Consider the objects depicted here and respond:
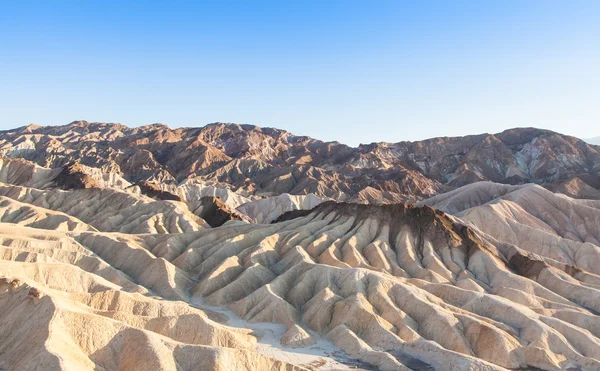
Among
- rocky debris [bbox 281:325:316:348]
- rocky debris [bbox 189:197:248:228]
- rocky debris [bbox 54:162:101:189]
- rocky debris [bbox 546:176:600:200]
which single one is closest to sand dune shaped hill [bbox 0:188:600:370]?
rocky debris [bbox 281:325:316:348]

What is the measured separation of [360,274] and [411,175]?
128952 mm

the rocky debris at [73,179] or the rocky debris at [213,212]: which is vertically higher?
the rocky debris at [73,179]

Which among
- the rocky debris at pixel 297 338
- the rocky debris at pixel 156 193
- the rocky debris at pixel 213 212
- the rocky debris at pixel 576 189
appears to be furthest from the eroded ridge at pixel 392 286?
the rocky debris at pixel 576 189

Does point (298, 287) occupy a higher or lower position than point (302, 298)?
higher

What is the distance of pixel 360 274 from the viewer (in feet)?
165

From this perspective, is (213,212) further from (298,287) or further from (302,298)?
(302,298)

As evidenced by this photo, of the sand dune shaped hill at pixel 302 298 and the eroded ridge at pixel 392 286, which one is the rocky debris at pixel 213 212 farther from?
the sand dune shaped hill at pixel 302 298

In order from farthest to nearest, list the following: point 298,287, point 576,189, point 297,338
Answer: point 576,189, point 298,287, point 297,338

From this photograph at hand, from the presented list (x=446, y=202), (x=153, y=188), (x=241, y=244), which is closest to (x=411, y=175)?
(x=446, y=202)

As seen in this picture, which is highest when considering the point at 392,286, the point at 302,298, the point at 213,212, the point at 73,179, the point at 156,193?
the point at 73,179

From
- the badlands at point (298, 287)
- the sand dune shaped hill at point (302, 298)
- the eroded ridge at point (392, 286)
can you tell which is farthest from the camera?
the eroded ridge at point (392, 286)

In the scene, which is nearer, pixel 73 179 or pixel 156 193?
pixel 73 179

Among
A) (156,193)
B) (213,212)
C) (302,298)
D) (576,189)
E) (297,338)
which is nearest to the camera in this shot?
(297,338)

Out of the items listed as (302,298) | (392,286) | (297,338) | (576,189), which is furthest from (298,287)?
(576,189)
